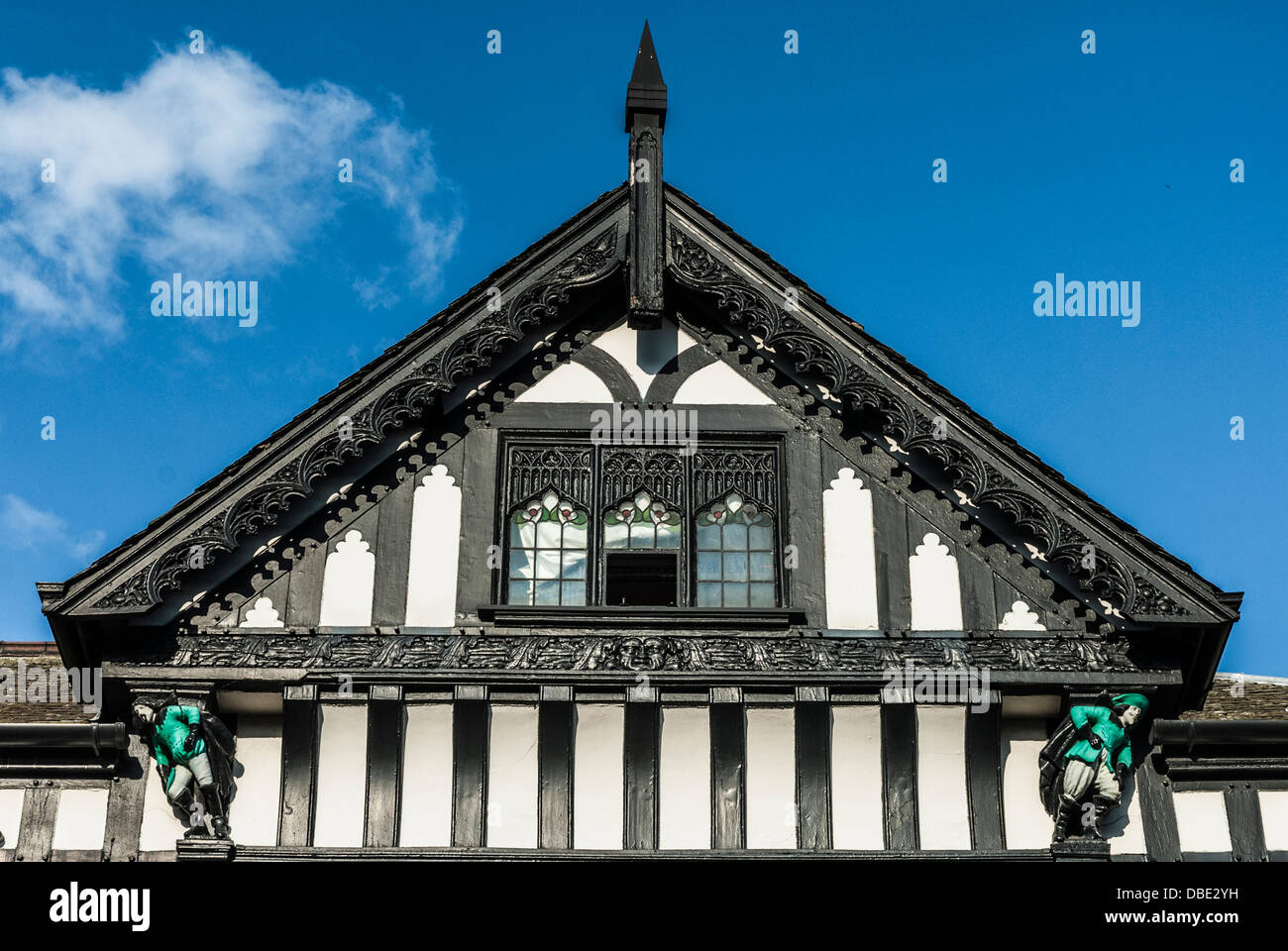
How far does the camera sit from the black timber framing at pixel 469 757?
739 inches

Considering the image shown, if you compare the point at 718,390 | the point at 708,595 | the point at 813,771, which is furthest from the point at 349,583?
the point at 813,771

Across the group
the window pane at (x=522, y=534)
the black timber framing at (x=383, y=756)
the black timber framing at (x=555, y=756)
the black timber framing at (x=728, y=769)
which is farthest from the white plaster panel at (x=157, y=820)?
the black timber framing at (x=728, y=769)

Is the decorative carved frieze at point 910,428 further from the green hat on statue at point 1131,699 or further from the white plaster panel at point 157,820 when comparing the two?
the white plaster panel at point 157,820

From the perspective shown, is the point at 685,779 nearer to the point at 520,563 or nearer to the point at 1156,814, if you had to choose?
the point at 520,563

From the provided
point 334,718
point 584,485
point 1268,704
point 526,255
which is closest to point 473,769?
point 334,718

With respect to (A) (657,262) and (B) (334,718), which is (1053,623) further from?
(B) (334,718)

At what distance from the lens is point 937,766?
19.1 meters

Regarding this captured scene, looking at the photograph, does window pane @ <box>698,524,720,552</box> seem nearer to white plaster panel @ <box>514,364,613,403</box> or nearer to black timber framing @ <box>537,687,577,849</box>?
white plaster panel @ <box>514,364,613,403</box>

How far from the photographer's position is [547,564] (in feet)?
65.0

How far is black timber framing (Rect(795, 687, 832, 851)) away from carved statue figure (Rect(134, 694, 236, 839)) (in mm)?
4757

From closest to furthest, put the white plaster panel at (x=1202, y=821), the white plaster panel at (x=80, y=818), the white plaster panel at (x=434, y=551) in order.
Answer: the white plaster panel at (x=80, y=818), the white plaster panel at (x=1202, y=821), the white plaster panel at (x=434, y=551)

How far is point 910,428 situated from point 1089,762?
3.32m

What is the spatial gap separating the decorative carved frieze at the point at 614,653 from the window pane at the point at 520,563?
734 millimetres
